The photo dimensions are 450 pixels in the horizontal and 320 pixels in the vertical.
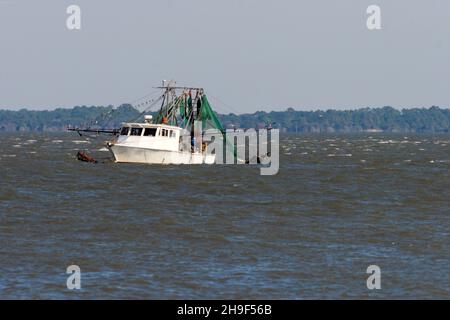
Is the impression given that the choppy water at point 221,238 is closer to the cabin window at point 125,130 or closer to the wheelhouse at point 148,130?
the wheelhouse at point 148,130

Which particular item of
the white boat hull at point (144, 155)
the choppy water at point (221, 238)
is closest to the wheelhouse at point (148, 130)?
the white boat hull at point (144, 155)

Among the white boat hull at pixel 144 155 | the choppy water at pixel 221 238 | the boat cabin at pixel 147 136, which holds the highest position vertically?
the boat cabin at pixel 147 136

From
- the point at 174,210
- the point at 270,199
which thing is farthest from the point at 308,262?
the point at 270,199

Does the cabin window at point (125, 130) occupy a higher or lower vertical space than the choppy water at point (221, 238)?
higher

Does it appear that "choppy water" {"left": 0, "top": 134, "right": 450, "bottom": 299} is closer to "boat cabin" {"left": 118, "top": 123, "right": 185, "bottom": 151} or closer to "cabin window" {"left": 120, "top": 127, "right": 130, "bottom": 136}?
"boat cabin" {"left": 118, "top": 123, "right": 185, "bottom": 151}

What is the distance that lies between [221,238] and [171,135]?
167 ft

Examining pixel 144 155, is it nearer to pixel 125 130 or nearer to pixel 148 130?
pixel 148 130

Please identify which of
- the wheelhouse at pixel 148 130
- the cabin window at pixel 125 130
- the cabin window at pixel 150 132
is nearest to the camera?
the wheelhouse at pixel 148 130

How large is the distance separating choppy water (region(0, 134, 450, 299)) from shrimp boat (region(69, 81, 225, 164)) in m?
16.5

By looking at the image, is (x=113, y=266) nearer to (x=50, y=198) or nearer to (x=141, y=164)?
(x=50, y=198)

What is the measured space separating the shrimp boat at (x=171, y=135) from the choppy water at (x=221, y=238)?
54.2 ft

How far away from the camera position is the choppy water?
3164cm

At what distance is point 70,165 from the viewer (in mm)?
97250

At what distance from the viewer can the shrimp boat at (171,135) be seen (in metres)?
91.0
